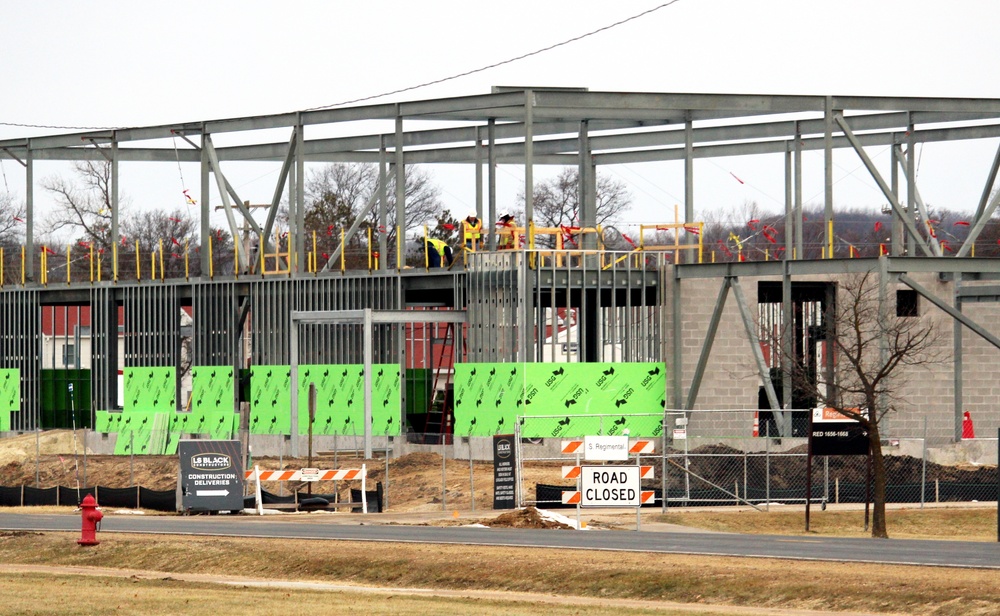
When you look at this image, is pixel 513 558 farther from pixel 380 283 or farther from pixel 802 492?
pixel 380 283

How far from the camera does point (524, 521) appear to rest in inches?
1261

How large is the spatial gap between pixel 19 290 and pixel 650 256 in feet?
83.7

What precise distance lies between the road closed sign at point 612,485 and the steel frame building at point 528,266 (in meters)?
13.0

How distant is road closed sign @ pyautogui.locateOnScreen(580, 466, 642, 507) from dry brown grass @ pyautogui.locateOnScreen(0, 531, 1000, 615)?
4797 mm

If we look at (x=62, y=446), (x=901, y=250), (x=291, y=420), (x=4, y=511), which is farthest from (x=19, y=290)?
(x=901, y=250)

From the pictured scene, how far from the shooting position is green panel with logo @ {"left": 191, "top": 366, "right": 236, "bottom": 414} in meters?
54.3

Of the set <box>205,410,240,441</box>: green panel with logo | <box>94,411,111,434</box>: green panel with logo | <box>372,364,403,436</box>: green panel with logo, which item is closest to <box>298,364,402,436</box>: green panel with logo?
<box>372,364,403,436</box>: green panel with logo

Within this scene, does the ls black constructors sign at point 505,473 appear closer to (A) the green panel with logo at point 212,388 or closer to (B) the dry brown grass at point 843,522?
(B) the dry brown grass at point 843,522

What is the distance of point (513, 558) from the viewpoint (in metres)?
24.0

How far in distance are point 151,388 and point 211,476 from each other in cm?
2086

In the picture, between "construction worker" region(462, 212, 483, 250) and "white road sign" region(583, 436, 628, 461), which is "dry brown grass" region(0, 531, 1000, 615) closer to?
"white road sign" region(583, 436, 628, 461)

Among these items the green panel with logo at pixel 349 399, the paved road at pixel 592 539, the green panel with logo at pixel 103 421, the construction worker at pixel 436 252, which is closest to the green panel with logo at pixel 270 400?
the green panel with logo at pixel 349 399

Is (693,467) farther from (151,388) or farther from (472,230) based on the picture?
(151,388)

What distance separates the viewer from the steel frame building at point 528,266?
4531 cm
